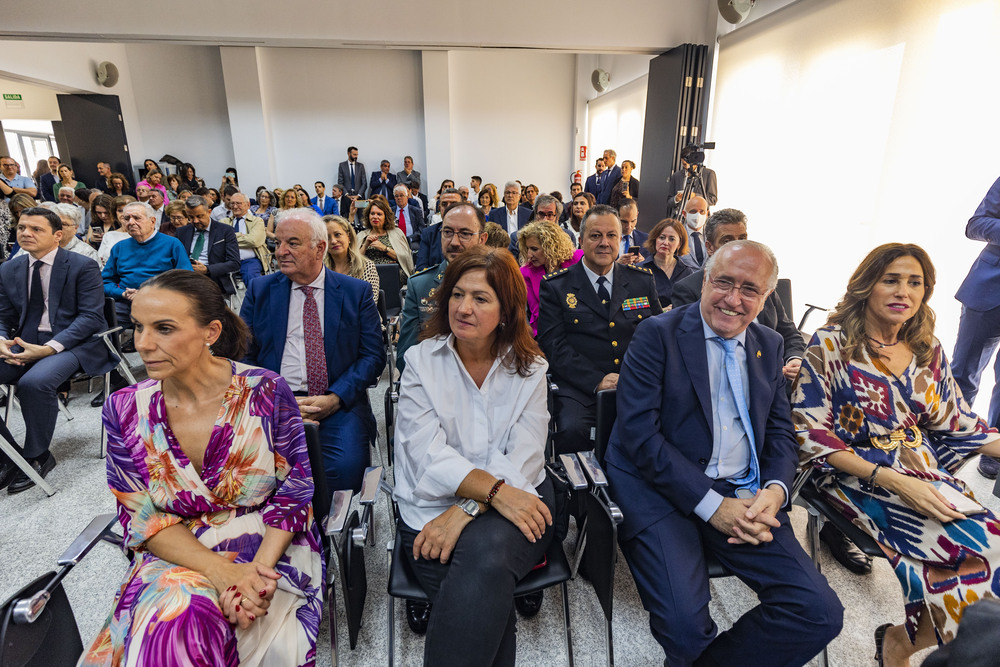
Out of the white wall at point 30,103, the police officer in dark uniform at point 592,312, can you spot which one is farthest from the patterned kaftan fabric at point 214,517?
the white wall at point 30,103

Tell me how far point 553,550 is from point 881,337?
1451 millimetres

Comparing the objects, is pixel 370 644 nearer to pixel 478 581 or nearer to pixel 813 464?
pixel 478 581

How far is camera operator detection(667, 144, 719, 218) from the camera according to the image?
210 inches

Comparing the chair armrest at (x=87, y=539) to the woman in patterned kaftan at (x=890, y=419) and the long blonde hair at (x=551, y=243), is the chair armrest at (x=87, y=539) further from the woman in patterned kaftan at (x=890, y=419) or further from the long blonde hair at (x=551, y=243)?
the long blonde hair at (x=551, y=243)

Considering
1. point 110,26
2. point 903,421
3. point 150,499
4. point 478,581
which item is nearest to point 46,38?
point 110,26

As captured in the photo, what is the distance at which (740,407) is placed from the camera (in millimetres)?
1671

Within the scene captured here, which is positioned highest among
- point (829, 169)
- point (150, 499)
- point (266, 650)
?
point (829, 169)

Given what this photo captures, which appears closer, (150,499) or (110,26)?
(150,499)

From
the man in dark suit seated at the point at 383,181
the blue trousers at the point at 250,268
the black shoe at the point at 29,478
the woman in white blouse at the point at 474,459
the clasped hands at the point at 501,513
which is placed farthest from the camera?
the man in dark suit seated at the point at 383,181

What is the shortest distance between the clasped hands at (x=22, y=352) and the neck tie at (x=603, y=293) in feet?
10.5

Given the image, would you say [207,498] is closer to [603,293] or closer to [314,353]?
[314,353]

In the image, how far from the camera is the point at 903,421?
5.65 feet

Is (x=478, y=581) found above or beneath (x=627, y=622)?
above

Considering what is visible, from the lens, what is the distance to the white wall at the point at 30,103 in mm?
9109
